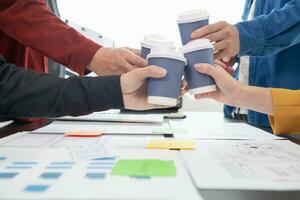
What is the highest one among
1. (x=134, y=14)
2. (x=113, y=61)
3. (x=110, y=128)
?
(x=134, y=14)

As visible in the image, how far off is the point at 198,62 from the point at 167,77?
89mm

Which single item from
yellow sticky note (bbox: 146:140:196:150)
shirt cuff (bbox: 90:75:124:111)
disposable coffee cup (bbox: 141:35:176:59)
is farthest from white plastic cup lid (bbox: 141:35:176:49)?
yellow sticky note (bbox: 146:140:196:150)

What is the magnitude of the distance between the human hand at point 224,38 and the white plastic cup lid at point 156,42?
15 cm

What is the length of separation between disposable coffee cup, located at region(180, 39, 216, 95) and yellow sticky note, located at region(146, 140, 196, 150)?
0.40ft

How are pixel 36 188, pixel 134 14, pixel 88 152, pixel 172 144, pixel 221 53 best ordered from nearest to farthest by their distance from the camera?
pixel 36 188 → pixel 88 152 → pixel 172 144 → pixel 221 53 → pixel 134 14

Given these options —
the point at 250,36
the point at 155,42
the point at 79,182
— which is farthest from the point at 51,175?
the point at 250,36

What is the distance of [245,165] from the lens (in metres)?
0.57

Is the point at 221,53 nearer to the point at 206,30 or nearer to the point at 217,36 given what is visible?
the point at 217,36

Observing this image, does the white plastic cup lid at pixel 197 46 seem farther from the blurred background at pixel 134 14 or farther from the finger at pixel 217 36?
the blurred background at pixel 134 14

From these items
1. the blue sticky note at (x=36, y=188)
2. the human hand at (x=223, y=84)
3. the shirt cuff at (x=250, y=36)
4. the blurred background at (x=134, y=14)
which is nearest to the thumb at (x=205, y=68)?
the human hand at (x=223, y=84)

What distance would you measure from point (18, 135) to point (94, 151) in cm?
30

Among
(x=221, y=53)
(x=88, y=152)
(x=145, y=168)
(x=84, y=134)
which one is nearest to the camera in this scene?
(x=145, y=168)

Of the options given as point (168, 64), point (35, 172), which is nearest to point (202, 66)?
point (168, 64)

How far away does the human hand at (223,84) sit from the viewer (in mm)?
725
